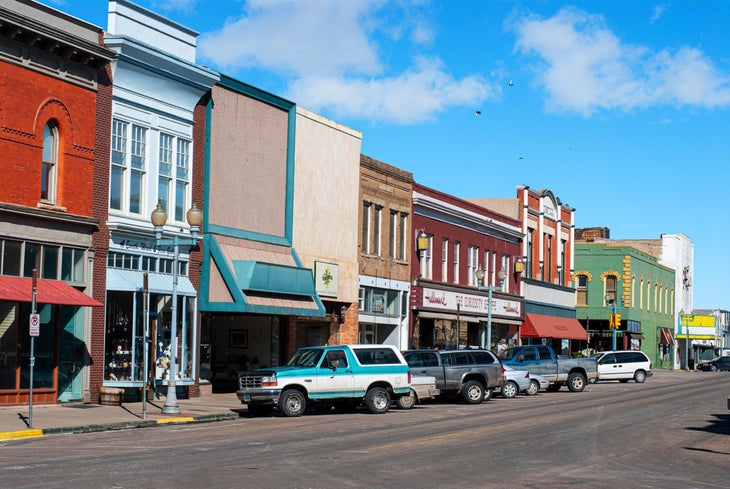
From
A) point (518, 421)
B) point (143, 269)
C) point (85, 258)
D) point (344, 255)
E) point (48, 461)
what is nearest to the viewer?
point (48, 461)

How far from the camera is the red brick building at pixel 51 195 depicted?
25.9 metres

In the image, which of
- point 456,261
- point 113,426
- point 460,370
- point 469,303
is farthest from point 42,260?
point 469,303

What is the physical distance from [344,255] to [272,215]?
5.47m

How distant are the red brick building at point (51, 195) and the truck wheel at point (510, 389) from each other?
1596 cm

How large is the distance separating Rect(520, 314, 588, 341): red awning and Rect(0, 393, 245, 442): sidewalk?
31.9m

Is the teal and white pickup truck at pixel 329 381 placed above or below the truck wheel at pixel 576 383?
above

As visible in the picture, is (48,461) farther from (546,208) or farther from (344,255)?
(546,208)

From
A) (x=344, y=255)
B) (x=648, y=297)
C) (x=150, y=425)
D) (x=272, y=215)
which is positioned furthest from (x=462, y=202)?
(x=648, y=297)

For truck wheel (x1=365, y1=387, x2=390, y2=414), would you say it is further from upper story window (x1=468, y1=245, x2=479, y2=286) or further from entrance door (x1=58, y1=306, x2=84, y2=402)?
upper story window (x1=468, y1=245, x2=479, y2=286)

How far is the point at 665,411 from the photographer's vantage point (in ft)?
102

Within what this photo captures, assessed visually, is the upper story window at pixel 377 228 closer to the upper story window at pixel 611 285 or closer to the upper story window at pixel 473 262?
the upper story window at pixel 473 262

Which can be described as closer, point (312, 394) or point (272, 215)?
point (312, 394)

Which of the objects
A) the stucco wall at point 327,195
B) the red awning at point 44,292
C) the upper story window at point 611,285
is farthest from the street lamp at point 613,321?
the red awning at point 44,292

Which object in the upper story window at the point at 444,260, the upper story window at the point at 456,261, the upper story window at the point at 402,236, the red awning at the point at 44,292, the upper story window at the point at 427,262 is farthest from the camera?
the upper story window at the point at 456,261
